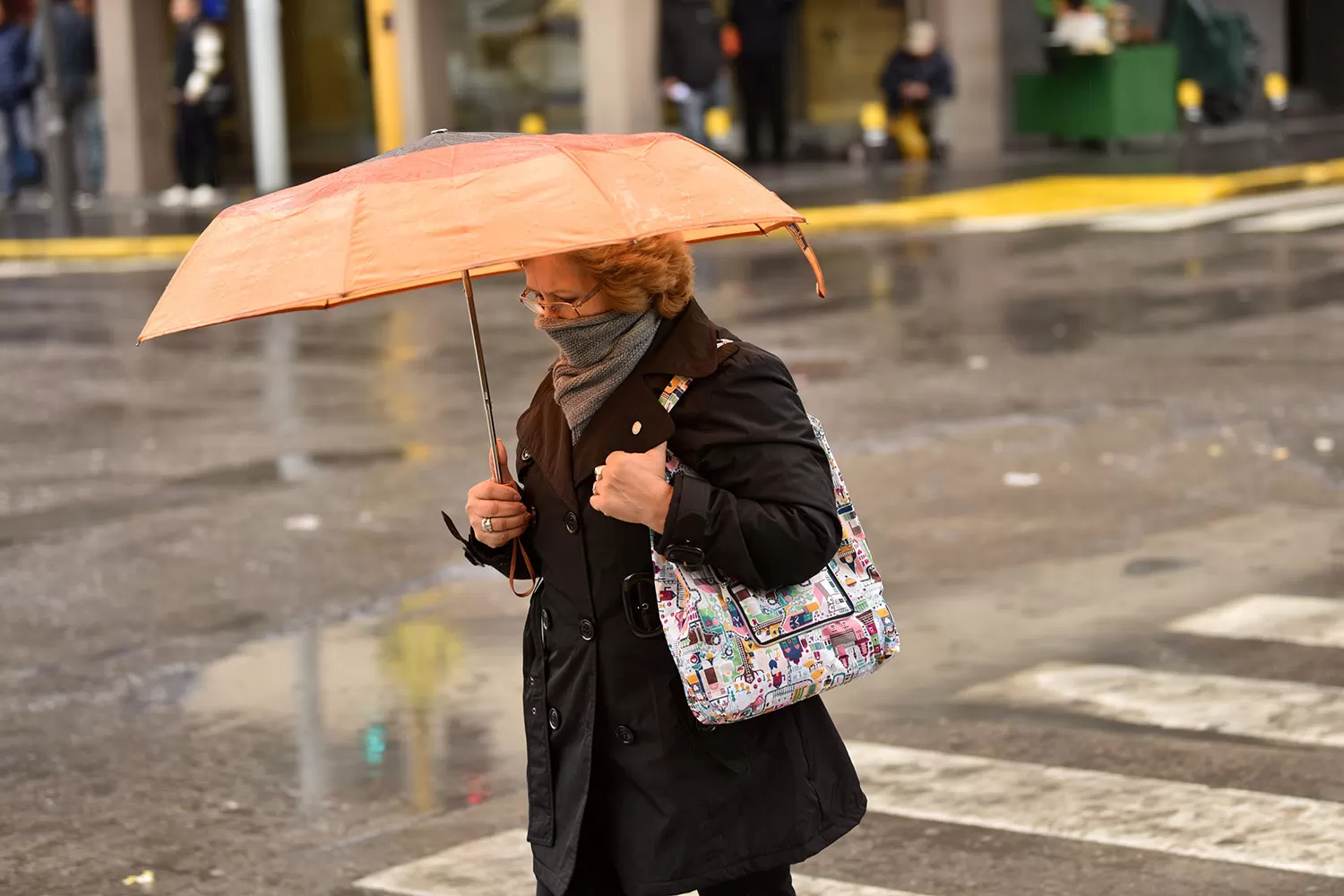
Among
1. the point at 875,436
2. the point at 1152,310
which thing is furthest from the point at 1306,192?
the point at 875,436

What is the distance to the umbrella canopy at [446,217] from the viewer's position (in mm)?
3416

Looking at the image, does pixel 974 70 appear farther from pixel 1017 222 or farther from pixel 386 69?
pixel 386 69

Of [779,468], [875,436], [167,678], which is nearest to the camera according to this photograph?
[779,468]

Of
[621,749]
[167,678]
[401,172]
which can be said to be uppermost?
[401,172]

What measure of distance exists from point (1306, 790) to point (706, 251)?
14.9 meters

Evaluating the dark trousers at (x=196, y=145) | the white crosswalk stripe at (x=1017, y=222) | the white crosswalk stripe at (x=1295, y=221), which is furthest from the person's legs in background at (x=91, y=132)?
the white crosswalk stripe at (x=1295, y=221)

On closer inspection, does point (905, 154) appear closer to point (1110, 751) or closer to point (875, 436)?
point (875, 436)

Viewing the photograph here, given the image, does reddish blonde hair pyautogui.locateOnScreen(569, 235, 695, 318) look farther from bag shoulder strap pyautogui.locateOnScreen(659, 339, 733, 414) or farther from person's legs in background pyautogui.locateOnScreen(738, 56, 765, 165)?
person's legs in background pyautogui.locateOnScreen(738, 56, 765, 165)

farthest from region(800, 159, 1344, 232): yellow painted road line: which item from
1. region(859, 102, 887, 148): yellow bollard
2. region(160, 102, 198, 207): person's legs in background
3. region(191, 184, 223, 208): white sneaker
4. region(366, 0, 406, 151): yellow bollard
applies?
region(366, 0, 406, 151): yellow bollard

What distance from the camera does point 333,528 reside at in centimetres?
915

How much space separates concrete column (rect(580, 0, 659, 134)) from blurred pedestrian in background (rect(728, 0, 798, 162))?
4.42ft

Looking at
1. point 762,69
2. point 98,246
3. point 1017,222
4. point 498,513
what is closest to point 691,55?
point 762,69

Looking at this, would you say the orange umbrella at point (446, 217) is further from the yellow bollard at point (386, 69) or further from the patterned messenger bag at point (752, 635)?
the yellow bollard at point (386, 69)

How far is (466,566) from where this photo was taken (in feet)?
27.9
